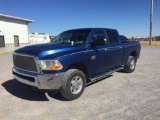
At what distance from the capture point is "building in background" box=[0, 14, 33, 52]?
23.2 m

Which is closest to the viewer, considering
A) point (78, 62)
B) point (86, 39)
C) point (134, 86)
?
point (78, 62)

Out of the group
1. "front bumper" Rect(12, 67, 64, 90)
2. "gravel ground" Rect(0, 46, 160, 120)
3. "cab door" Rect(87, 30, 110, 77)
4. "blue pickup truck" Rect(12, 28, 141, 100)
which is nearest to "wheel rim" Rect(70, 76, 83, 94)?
"blue pickup truck" Rect(12, 28, 141, 100)

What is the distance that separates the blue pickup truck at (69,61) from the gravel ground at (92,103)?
425mm

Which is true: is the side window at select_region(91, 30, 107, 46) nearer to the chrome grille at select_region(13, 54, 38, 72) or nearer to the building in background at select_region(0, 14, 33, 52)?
the chrome grille at select_region(13, 54, 38, 72)

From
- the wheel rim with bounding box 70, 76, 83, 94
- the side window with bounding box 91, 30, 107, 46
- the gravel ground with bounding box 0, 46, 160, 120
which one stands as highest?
the side window with bounding box 91, 30, 107, 46

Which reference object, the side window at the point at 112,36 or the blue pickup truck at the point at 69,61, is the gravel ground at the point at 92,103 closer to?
the blue pickup truck at the point at 69,61

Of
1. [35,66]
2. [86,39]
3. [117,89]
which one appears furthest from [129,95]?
[35,66]

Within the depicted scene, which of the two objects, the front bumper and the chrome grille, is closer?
the front bumper

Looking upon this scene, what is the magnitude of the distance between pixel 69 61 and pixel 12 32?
22.7 m

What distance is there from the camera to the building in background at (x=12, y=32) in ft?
76.3

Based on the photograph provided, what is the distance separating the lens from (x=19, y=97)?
4816 millimetres

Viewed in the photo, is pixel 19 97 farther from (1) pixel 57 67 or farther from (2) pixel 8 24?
(2) pixel 8 24

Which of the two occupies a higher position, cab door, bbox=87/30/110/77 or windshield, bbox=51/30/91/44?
windshield, bbox=51/30/91/44

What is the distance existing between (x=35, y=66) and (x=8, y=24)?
22302 mm
